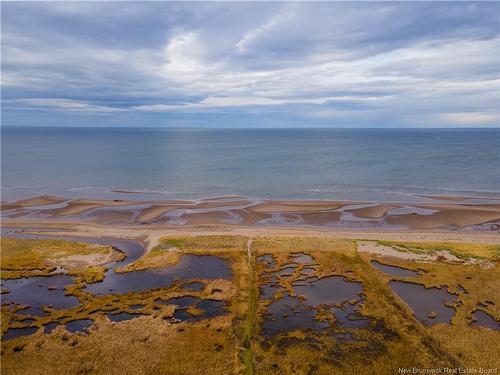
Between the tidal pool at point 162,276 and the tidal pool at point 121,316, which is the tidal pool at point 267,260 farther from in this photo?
the tidal pool at point 121,316

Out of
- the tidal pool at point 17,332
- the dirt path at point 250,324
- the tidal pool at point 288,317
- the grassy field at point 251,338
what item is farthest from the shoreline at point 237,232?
the tidal pool at point 17,332

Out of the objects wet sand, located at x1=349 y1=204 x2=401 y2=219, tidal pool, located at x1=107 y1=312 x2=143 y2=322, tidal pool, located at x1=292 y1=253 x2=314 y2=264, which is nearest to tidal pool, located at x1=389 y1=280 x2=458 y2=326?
tidal pool, located at x1=292 y1=253 x2=314 y2=264

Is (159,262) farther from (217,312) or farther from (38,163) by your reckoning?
(38,163)

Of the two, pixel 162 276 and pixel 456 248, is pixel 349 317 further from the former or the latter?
pixel 456 248

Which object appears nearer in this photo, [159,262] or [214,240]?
[159,262]

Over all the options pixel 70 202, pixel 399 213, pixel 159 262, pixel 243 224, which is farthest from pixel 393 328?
pixel 70 202

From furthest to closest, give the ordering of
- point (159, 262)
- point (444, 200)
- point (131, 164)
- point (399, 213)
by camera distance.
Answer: point (131, 164), point (444, 200), point (399, 213), point (159, 262)
